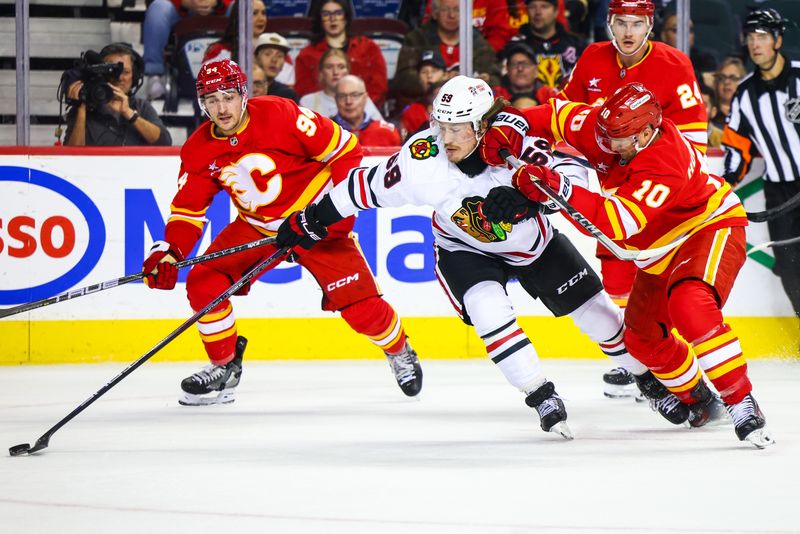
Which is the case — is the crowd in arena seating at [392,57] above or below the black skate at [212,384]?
above

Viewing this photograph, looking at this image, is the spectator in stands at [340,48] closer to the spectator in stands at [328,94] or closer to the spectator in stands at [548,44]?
the spectator in stands at [328,94]

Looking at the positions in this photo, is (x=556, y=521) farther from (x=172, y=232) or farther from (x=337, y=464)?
(x=172, y=232)

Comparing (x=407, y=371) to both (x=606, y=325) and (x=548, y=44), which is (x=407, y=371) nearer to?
(x=606, y=325)

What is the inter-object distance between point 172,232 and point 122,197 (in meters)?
1.43

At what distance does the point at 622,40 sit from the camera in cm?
484

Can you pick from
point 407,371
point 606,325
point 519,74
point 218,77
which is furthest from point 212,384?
point 519,74

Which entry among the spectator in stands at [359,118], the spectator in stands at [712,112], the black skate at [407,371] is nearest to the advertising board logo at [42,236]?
the spectator in stands at [359,118]

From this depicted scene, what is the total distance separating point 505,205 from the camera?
3703 millimetres

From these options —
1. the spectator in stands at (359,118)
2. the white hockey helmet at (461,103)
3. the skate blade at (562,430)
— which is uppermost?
the white hockey helmet at (461,103)

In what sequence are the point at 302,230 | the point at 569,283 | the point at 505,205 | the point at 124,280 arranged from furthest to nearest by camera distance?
the point at 124,280 → the point at 302,230 → the point at 569,283 → the point at 505,205

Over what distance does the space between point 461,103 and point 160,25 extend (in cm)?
286

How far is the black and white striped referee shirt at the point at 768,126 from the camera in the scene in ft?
19.9

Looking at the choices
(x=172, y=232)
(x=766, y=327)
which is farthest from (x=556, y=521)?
(x=766, y=327)

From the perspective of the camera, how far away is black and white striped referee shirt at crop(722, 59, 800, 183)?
19.9ft
